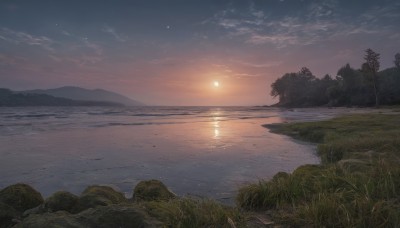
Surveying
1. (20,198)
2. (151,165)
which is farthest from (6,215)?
(151,165)

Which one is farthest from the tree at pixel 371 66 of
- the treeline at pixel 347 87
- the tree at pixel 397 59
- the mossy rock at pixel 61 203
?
the mossy rock at pixel 61 203

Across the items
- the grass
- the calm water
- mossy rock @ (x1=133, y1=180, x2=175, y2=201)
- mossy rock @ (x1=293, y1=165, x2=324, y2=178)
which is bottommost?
the calm water

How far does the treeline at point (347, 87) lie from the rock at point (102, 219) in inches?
3710

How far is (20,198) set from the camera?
23.5ft

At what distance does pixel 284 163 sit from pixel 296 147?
222 inches

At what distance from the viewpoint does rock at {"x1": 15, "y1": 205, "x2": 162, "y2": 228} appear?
14.3 feet

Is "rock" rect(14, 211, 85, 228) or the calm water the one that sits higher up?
"rock" rect(14, 211, 85, 228)

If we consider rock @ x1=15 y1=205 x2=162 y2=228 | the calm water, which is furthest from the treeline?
rock @ x1=15 y1=205 x2=162 y2=228

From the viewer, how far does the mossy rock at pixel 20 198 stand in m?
7.03

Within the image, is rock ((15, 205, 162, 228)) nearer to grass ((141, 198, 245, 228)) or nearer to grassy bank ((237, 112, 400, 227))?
grass ((141, 198, 245, 228))

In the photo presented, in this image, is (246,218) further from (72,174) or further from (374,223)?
(72,174)

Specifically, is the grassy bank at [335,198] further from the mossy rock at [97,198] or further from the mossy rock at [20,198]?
the mossy rock at [20,198]

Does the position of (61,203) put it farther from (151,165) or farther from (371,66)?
(371,66)

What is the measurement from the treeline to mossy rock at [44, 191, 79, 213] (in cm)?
9364
